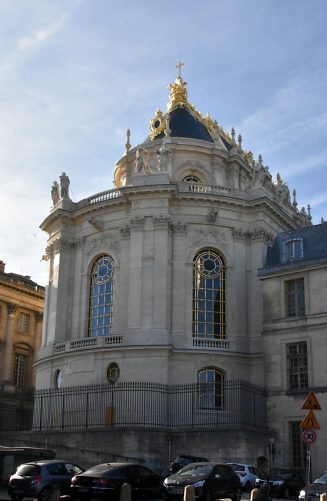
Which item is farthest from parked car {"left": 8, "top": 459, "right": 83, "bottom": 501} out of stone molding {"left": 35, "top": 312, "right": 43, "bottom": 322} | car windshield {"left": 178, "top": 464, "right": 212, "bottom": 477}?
stone molding {"left": 35, "top": 312, "right": 43, "bottom": 322}

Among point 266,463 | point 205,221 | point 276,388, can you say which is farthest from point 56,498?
point 205,221

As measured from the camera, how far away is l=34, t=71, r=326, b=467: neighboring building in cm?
3697

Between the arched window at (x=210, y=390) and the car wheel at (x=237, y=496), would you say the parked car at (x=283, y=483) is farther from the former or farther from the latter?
the arched window at (x=210, y=390)

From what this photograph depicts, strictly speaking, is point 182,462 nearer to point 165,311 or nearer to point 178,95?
point 165,311

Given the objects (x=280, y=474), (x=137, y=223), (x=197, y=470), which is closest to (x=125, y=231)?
(x=137, y=223)

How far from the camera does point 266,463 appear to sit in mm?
33875

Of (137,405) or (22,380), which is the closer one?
(137,405)

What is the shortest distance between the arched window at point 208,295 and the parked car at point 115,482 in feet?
59.7

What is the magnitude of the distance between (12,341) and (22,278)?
6038 mm

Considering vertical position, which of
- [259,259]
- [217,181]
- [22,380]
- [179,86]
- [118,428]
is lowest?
[118,428]

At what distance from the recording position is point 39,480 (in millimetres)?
21438

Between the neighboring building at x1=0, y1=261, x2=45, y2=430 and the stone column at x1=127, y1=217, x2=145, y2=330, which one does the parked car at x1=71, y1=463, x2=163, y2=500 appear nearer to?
the stone column at x1=127, y1=217, x2=145, y2=330

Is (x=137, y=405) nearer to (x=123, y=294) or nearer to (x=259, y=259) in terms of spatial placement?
(x=123, y=294)

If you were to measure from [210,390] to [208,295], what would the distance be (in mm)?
5715
